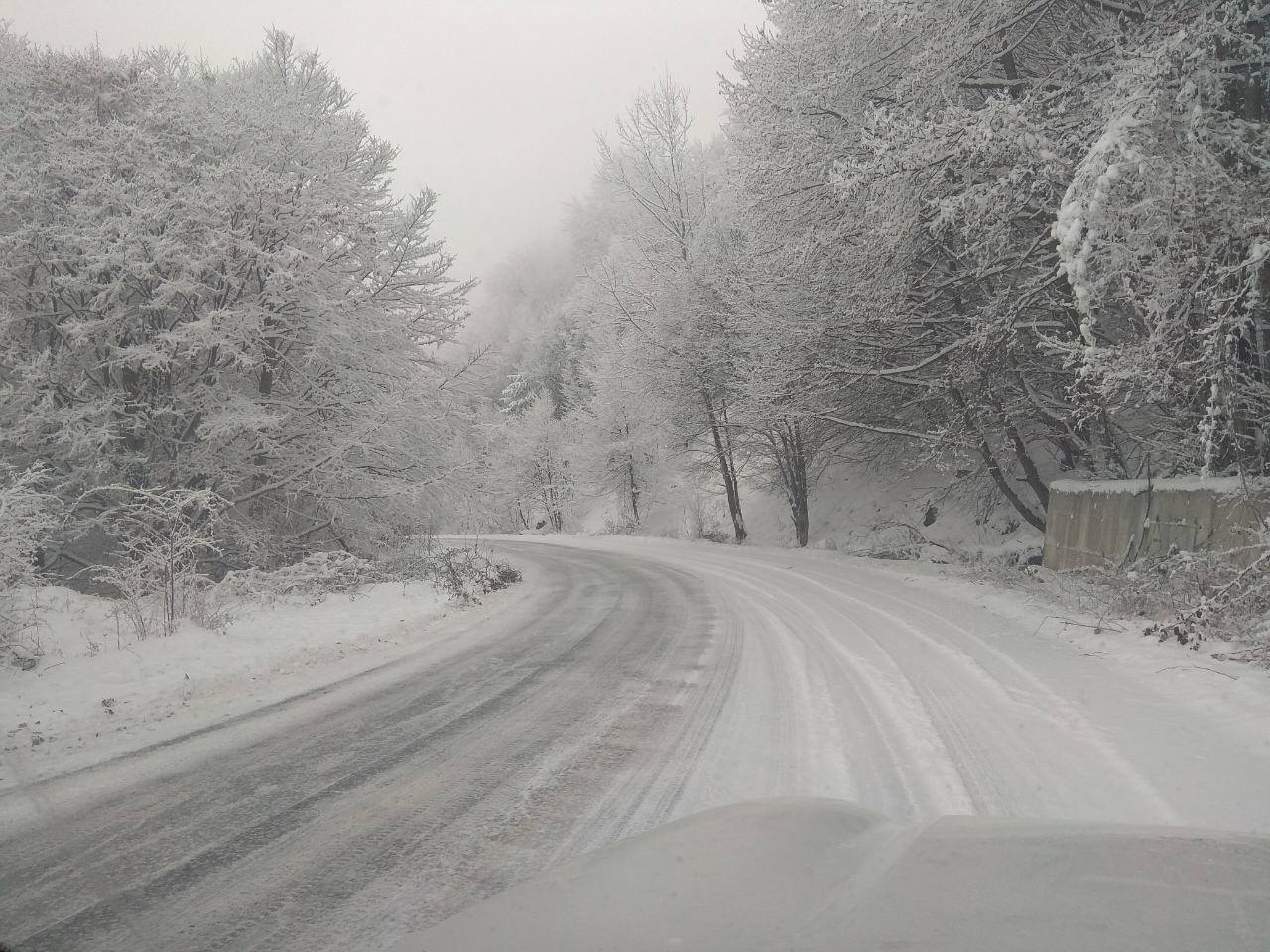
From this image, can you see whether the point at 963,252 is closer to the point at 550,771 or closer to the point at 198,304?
the point at 550,771

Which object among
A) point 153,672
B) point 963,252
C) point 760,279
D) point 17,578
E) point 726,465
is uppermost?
point 760,279

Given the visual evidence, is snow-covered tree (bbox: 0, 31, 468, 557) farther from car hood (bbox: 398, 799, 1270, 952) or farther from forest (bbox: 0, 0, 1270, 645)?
car hood (bbox: 398, 799, 1270, 952)

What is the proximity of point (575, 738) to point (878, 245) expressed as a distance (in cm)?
954

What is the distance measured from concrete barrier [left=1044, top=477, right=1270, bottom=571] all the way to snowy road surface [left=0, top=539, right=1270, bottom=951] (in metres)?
1.76

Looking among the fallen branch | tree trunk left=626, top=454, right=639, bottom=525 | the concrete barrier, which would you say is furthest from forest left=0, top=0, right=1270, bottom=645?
tree trunk left=626, top=454, right=639, bottom=525

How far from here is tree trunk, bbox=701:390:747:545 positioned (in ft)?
68.8

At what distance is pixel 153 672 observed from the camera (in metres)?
5.20

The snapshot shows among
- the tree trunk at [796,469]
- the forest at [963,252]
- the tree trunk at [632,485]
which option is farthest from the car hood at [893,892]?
the tree trunk at [632,485]

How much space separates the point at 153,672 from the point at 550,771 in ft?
12.3

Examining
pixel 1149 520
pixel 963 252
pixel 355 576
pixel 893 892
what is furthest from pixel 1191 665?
pixel 355 576

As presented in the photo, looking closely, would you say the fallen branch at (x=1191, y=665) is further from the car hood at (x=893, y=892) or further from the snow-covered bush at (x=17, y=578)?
the snow-covered bush at (x=17, y=578)

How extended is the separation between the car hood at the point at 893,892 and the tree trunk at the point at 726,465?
60.6ft

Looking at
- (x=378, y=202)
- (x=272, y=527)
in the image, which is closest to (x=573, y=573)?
(x=272, y=527)

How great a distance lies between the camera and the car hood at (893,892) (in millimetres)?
1767
